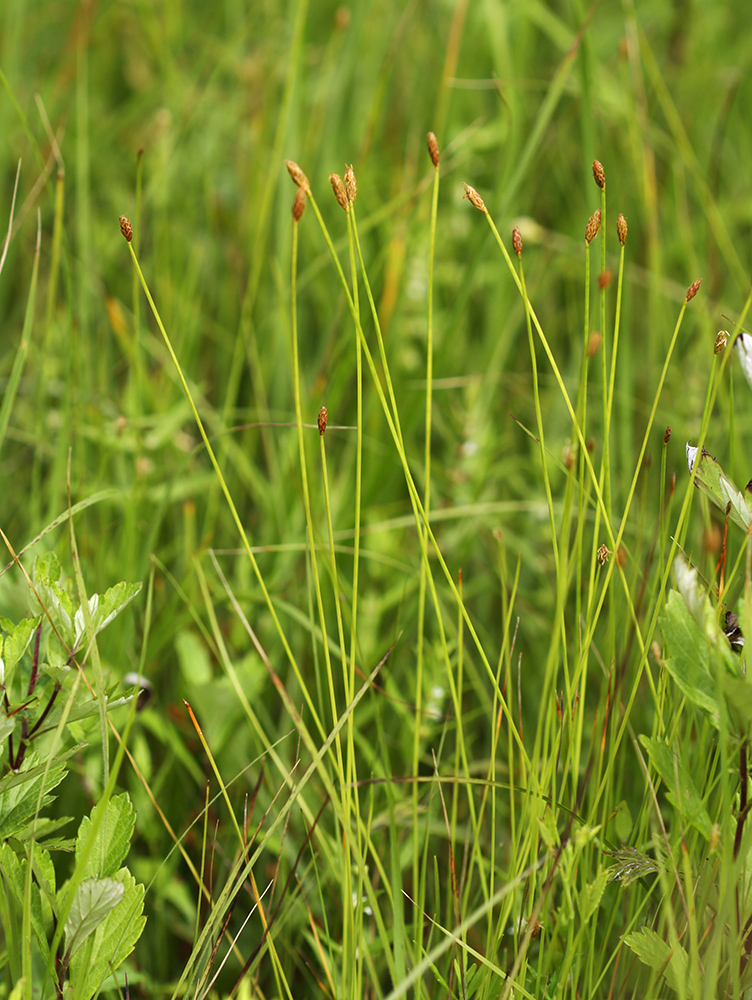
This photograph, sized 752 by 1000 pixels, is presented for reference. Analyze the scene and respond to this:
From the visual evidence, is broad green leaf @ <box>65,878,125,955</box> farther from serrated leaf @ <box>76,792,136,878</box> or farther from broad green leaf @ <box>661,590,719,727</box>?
broad green leaf @ <box>661,590,719,727</box>

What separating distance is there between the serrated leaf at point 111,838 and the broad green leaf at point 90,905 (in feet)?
0.08

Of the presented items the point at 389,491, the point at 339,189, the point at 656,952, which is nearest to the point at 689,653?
the point at 656,952

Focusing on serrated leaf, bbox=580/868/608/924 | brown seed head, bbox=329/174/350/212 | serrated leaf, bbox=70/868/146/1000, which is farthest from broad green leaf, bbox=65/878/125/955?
brown seed head, bbox=329/174/350/212

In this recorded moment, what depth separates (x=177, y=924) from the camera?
98cm

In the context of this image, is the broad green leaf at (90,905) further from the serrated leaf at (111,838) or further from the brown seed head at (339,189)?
the brown seed head at (339,189)

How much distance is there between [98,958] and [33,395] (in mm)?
932

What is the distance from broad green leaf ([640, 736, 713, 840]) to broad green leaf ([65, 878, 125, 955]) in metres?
0.39

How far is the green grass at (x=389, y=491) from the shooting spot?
0.67 metres

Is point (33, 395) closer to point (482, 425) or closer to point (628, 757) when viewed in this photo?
point (482, 425)


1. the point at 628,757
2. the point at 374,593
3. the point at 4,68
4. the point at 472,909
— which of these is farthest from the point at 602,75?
the point at 472,909

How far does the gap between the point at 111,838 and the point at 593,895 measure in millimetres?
366

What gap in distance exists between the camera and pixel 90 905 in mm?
623

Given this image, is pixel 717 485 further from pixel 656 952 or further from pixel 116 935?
pixel 116 935

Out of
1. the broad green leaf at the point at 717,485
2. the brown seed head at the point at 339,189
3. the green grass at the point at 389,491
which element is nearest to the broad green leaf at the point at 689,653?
the green grass at the point at 389,491
